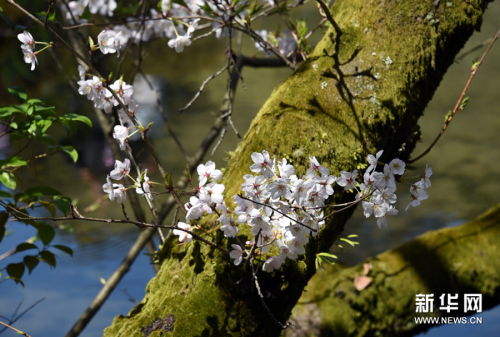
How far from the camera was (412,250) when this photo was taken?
221cm

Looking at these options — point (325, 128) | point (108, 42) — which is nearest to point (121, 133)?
point (108, 42)

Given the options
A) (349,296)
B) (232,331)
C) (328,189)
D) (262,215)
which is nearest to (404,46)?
(328,189)

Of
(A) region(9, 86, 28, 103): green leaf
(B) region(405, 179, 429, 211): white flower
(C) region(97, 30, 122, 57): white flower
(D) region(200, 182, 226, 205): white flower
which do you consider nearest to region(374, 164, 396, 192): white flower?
(B) region(405, 179, 429, 211): white flower

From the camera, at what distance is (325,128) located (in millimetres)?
1159

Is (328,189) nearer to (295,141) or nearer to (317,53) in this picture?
(295,141)

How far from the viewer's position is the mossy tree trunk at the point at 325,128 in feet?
3.46

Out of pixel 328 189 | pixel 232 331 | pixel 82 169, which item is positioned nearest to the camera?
pixel 328 189

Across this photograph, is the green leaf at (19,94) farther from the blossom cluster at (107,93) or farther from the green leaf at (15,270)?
the green leaf at (15,270)

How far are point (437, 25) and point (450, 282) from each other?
4.92 ft

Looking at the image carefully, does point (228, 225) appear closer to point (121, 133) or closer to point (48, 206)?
point (121, 133)

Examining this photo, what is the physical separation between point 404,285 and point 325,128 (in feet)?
4.50

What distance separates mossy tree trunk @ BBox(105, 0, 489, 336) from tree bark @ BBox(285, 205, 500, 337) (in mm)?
1009

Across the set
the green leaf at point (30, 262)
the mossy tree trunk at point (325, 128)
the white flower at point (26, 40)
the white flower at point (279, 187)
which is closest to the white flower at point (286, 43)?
the mossy tree trunk at point (325, 128)

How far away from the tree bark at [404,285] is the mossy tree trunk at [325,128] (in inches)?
39.7
